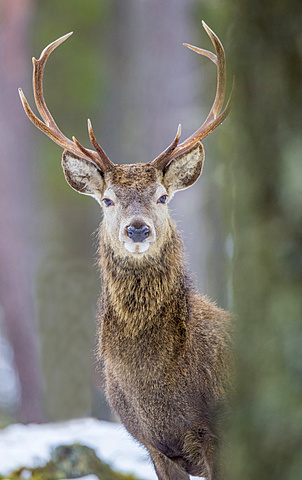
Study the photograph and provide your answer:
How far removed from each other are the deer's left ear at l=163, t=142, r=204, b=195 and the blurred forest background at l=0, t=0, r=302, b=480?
0.43m

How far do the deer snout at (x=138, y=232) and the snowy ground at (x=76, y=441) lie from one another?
1519mm

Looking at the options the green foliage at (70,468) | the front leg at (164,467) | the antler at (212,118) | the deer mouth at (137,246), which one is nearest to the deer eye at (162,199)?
the antler at (212,118)

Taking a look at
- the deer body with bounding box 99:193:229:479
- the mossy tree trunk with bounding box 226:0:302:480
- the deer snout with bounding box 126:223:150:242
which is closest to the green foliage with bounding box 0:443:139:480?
the deer body with bounding box 99:193:229:479

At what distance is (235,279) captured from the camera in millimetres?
1674

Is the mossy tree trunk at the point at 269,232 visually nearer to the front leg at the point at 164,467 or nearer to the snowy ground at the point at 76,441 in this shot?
the front leg at the point at 164,467

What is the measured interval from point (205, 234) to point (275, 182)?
7234 mm

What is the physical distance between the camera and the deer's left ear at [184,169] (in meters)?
4.34

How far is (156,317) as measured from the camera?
4016 millimetres

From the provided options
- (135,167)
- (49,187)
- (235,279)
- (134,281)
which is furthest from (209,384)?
(49,187)

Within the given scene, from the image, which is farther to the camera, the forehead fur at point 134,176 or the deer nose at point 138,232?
the forehead fur at point 134,176

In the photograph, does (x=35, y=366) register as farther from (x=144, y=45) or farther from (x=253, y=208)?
(x=253, y=208)

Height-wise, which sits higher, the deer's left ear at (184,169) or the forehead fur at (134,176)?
the deer's left ear at (184,169)

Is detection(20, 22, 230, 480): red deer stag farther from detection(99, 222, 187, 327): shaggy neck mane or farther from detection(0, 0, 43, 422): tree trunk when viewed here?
detection(0, 0, 43, 422): tree trunk

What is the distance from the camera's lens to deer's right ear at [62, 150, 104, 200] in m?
4.35
